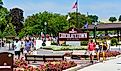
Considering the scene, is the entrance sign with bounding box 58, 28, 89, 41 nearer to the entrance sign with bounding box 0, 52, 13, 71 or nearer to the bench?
the bench

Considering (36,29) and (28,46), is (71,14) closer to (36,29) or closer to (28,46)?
(36,29)

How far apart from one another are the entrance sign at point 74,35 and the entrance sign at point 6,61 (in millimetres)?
26451

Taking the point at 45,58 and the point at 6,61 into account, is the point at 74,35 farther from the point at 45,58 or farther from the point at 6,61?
the point at 6,61

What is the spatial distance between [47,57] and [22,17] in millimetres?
116465

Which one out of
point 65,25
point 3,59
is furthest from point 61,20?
point 3,59

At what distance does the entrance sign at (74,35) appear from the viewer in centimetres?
3887

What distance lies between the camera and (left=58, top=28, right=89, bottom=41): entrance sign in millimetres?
38866

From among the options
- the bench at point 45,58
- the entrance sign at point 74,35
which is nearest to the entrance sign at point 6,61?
the bench at point 45,58

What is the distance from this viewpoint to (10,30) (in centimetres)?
10606

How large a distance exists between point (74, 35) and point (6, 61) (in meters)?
27.6

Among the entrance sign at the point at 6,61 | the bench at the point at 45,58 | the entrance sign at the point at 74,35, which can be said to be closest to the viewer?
the entrance sign at the point at 6,61

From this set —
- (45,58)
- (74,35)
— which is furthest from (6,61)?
(74,35)

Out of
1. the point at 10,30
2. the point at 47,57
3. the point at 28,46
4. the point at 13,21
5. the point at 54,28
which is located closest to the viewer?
the point at 47,57

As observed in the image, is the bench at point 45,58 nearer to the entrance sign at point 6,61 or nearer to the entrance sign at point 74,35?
the entrance sign at point 74,35
